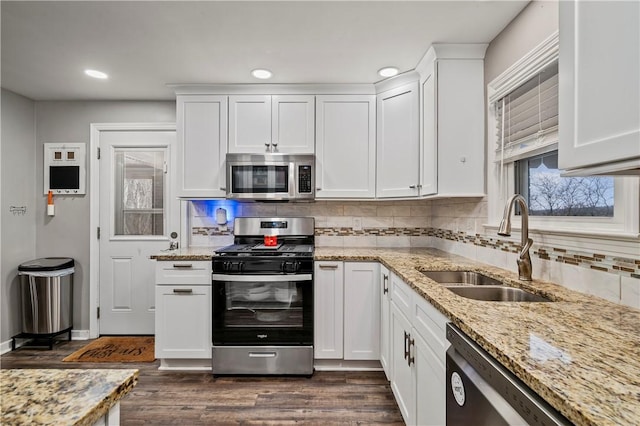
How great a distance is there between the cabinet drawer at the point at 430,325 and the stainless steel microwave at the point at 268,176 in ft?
4.73

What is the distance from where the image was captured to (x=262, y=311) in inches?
95.2

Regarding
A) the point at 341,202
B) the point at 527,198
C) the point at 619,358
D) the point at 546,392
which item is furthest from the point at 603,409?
the point at 341,202

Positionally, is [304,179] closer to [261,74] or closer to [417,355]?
[261,74]

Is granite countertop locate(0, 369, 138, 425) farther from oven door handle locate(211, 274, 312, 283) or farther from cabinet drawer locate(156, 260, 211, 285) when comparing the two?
cabinet drawer locate(156, 260, 211, 285)

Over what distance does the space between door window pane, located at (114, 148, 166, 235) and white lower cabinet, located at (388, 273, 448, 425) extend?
96.6 inches

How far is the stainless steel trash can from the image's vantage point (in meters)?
2.88

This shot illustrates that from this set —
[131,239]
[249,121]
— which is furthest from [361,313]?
[131,239]

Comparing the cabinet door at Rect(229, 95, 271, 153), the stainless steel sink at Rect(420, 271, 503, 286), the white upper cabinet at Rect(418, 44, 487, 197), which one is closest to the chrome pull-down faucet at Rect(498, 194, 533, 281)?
the stainless steel sink at Rect(420, 271, 503, 286)

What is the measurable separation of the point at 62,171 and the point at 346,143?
281 centimetres

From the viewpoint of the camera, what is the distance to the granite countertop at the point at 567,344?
0.57m

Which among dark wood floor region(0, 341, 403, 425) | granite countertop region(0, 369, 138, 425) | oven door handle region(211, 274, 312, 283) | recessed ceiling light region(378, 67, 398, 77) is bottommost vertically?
dark wood floor region(0, 341, 403, 425)

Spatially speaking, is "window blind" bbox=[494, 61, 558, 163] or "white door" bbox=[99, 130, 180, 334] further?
"white door" bbox=[99, 130, 180, 334]

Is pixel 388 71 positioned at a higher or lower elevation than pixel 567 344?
higher

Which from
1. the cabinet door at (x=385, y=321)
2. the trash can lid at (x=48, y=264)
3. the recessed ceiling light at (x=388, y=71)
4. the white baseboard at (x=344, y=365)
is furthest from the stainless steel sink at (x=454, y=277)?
the trash can lid at (x=48, y=264)
